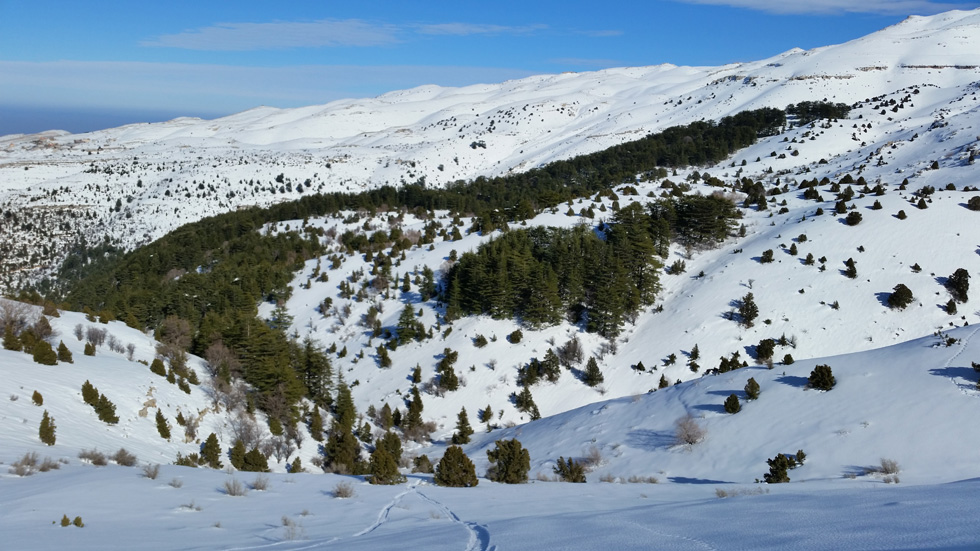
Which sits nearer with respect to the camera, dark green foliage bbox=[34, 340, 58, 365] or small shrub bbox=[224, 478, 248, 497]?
small shrub bbox=[224, 478, 248, 497]

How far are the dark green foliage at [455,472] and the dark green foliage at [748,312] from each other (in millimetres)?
22897

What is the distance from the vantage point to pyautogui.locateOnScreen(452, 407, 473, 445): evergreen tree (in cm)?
2458

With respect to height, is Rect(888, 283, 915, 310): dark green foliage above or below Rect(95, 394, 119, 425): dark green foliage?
above

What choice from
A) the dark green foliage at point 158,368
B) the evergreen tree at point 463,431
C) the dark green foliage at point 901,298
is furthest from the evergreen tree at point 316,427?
the dark green foliage at point 901,298

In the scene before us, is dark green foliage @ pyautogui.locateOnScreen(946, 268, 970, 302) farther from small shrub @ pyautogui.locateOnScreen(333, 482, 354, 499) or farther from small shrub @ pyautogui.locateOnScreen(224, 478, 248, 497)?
small shrub @ pyautogui.locateOnScreen(224, 478, 248, 497)

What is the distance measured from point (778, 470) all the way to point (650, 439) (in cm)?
462

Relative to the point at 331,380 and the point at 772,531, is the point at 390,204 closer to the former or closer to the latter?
the point at 331,380

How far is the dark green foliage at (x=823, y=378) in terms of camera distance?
Result: 14867mm

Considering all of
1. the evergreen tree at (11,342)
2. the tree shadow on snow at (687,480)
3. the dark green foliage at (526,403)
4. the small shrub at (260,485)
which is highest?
the evergreen tree at (11,342)

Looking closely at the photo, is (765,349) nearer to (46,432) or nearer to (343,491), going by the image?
(343,491)

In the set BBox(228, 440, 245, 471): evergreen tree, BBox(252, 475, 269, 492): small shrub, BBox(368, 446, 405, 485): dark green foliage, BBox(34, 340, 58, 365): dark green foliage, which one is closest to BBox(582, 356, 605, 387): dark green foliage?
BBox(228, 440, 245, 471): evergreen tree

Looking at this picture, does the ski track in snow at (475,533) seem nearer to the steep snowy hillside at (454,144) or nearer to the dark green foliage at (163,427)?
the dark green foliage at (163,427)

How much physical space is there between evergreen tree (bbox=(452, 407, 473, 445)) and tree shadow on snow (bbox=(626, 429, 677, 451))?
9877 mm

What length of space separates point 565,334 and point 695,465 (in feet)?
58.6
